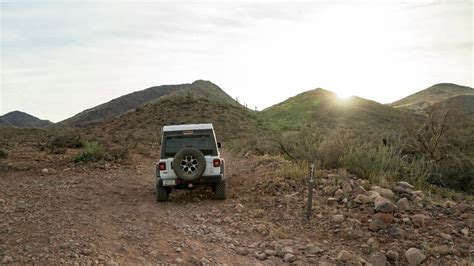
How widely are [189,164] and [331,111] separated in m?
50.3

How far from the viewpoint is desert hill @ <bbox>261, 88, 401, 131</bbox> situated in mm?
51581

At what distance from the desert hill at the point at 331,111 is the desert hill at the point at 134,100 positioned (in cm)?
814

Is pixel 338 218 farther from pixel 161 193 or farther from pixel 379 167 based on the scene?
pixel 161 193

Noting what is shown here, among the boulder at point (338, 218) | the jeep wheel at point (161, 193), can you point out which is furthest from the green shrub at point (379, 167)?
the jeep wheel at point (161, 193)

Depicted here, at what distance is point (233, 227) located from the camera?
27.0 feet

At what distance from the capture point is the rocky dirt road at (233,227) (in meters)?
6.38

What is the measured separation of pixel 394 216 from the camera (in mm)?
7918

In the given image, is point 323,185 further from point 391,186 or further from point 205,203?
point 205,203

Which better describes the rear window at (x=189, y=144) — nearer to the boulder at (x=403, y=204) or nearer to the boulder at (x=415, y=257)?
the boulder at (x=403, y=204)

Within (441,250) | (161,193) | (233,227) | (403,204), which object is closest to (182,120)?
(161,193)

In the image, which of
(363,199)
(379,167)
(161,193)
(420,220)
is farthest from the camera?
(379,167)

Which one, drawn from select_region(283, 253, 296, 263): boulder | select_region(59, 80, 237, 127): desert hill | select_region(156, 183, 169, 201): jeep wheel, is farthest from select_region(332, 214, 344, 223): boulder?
select_region(59, 80, 237, 127): desert hill

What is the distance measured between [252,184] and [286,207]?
2.68 m

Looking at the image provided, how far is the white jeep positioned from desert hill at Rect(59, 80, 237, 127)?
3942 cm
